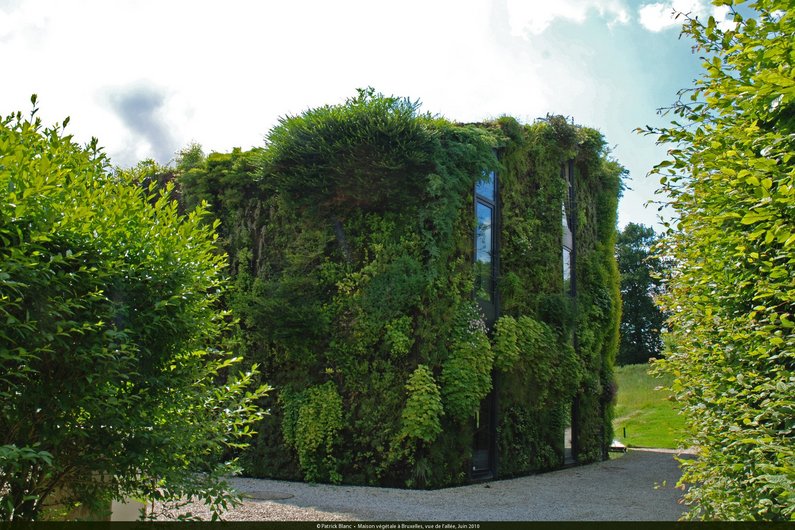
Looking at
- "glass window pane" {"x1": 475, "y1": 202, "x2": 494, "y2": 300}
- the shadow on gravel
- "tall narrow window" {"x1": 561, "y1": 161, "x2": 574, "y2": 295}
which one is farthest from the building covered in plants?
"tall narrow window" {"x1": 561, "y1": 161, "x2": 574, "y2": 295}

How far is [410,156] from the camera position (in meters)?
12.4

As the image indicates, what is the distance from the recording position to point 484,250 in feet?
47.4

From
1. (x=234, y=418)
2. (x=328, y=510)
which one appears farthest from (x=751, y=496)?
(x=328, y=510)

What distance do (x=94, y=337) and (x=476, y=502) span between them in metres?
8.17

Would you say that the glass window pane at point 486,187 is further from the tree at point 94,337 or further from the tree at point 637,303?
the tree at point 637,303

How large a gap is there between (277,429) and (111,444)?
944 cm

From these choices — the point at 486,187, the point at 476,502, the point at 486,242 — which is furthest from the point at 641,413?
the point at 476,502

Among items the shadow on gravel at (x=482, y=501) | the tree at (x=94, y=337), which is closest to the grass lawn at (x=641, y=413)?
the shadow on gravel at (x=482, y=501)

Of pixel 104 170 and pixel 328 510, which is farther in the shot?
pixel 328 510

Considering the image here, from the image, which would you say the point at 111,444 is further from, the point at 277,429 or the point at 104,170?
the point at 277,429

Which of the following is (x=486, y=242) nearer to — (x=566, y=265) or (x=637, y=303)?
(x=566, y=265)

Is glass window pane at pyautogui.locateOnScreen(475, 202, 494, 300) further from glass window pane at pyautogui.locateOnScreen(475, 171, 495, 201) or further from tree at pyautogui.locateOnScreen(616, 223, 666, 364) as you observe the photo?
tree at pyautogui.locateOnScreen(616, 223, 666, 364)

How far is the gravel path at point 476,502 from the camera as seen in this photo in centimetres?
926

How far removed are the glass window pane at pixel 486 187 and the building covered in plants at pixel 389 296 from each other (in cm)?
5
